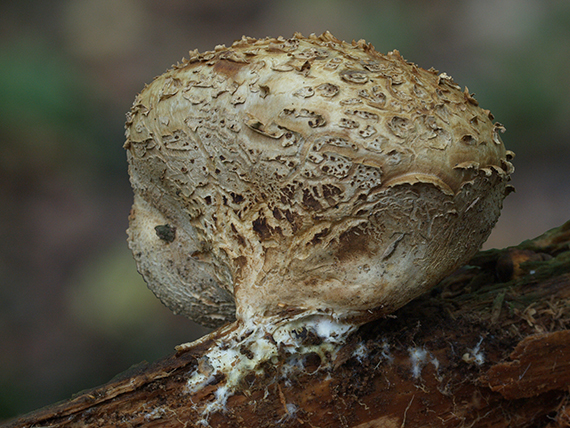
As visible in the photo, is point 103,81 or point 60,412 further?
point 103,81

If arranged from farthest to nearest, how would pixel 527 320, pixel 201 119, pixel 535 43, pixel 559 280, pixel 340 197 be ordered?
pixel 535 43
pixel 559 280
pixel 527 320
pixel 201 119
pixel 340 197

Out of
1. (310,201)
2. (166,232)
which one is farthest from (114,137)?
(310,201)

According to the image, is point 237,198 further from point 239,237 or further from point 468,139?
point 468,139

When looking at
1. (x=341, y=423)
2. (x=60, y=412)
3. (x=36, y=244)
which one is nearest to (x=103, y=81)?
(x=36, y=244)

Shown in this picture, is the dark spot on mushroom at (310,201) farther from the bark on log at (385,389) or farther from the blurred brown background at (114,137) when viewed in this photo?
the blurred brown background at (114,137)

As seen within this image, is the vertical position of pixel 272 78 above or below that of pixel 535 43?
below

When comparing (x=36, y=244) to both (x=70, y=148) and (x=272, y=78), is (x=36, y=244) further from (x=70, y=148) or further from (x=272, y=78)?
(x=272, y=78)
